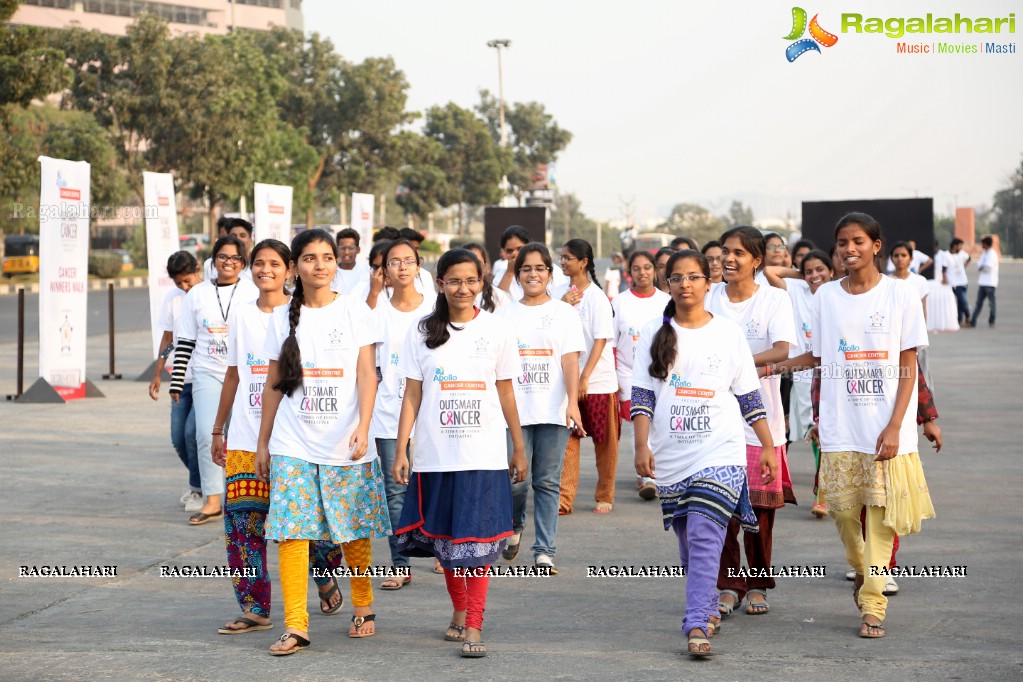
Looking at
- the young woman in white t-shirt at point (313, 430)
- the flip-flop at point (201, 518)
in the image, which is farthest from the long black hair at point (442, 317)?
the flip-flop at point (201, 518)

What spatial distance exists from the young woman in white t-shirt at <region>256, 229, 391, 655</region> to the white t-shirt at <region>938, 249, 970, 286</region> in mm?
23005

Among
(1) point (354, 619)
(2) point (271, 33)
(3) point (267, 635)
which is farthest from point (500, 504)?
(2) point (271, 33)

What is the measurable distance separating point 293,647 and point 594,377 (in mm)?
4003

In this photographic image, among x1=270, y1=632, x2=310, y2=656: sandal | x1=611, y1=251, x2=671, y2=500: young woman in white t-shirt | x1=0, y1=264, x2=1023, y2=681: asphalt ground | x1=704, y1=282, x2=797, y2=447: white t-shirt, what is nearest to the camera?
x1=0, y1=264, x2=1023, y2=681: asphalt ground

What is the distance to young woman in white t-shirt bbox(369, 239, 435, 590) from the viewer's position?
277 inches

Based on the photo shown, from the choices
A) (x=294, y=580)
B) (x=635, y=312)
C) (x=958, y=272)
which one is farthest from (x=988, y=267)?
(x=294, y=580)

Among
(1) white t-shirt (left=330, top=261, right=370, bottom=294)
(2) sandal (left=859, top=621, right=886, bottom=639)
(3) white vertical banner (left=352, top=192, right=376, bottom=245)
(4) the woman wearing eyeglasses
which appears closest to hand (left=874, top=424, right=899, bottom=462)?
(2) sandal (left=859, top=621, right=886, bottom=639)

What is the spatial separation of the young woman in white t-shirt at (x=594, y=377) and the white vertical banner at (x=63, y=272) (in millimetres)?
7423

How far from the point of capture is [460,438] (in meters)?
5.73

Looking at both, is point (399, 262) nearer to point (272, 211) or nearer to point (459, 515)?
point (459, 515)

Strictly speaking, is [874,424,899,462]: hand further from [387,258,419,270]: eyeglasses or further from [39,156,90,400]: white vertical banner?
[39,156,90,400]: white vertical banner

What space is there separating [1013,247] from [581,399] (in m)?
78.7

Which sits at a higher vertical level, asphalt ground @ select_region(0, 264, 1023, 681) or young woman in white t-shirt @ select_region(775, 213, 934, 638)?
young woman in white t-shirt @ select_region(775, 213, 934, 638)

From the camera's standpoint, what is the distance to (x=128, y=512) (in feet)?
30.1
